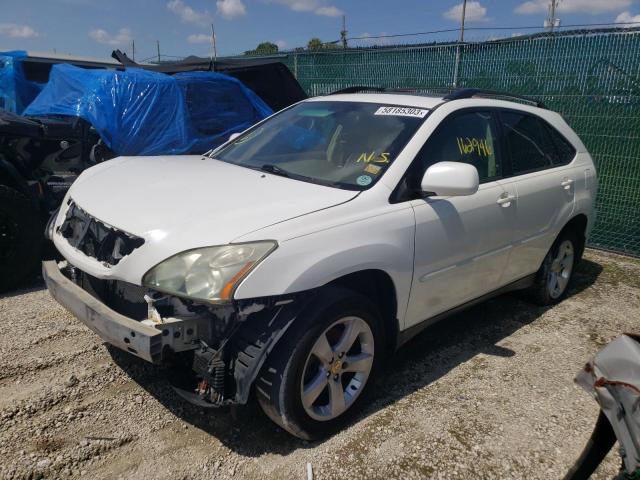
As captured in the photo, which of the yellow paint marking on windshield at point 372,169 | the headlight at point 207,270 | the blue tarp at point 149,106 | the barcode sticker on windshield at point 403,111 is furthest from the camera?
the blue tarp at point 149,106

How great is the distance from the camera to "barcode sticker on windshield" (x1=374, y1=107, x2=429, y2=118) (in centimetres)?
333

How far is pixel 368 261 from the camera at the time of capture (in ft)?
8.80

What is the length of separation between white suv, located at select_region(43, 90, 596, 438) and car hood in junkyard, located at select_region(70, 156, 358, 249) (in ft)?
0.04

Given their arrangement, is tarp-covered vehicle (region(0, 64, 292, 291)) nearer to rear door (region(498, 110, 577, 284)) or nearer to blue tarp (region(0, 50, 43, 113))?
blue tarp (region(0, 50, 43, 113))

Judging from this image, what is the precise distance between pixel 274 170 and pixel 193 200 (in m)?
0.72

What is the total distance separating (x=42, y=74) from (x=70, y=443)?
6.21 metres

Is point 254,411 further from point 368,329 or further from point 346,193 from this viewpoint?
point 346,193

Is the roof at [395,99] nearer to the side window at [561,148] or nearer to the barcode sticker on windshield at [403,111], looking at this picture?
the barcode sticker on windshield at [403,111]

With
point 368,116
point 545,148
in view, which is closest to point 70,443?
point 368,116

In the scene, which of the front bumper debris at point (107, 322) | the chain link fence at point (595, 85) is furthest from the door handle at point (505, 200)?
the chain link fence at point (595, 85)

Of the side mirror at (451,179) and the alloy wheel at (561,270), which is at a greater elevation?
the side mirror at (451,179)

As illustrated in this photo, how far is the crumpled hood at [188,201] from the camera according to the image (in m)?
2.40

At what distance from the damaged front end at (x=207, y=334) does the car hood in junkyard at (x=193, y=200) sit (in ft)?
0.96

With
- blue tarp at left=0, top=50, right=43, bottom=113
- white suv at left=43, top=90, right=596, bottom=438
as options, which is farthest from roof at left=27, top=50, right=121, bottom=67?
white suv at left=43, top=90, right=596, bottom=438
